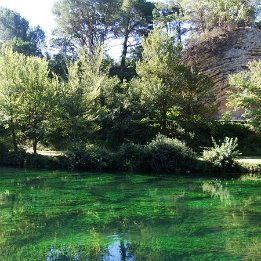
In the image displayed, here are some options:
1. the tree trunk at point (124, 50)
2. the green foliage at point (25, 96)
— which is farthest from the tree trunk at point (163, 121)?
the tree trunk at point (124, 50)

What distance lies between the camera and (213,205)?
14258 millimetres

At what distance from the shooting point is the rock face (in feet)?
123

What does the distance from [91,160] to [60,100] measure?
15.4 ft

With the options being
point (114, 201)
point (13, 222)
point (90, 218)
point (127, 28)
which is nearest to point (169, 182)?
point (114, 201)

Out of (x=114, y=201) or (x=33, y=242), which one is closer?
(x=33, y=242)

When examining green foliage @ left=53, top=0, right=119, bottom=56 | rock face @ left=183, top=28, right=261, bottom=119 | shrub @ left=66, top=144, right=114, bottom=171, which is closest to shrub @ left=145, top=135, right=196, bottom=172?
shrub @ left=66, top=144, right=114, bottom=171

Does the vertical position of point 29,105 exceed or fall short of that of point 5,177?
it exceeds it

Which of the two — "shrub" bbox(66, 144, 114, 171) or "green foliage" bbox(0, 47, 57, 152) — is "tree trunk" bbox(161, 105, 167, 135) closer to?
"shrub" bbox(66, 144, 114, 171)

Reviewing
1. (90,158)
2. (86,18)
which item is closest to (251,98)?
(90,158)

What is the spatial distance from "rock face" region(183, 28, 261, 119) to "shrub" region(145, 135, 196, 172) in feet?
48.0

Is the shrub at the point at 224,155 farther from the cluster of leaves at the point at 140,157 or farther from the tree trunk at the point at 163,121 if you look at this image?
the tree trunk at the point at 163,121

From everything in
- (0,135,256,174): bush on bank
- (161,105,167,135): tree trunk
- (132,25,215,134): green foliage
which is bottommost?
(0,135,256,174): bush on bank

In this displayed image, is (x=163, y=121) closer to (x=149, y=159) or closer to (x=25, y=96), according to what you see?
(x=149, y=159)

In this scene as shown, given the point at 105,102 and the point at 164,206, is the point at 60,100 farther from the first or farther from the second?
the point at 164,206
